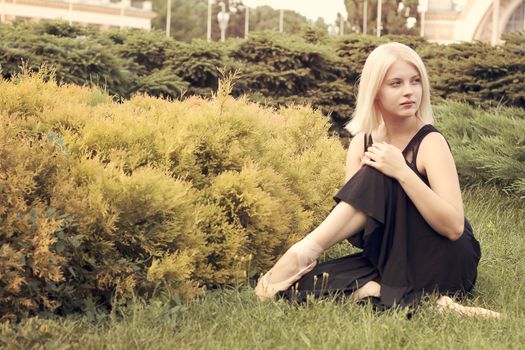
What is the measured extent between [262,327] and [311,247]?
0.60m

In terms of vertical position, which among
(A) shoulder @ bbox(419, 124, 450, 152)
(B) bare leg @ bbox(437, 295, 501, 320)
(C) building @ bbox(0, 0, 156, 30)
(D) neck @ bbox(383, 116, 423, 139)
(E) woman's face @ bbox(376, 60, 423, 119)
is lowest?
(B) bare leg @ bbox(437, 295, 501, 320)

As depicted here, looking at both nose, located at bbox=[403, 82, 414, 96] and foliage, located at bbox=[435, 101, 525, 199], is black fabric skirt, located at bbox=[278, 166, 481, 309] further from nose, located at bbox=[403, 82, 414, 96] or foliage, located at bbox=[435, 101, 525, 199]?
foliage, located at bbox=[435, 101, 525, 199]

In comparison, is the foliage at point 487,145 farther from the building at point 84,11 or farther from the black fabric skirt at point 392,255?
the building at point 84,11

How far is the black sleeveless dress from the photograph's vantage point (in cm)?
372

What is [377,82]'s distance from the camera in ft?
12.9

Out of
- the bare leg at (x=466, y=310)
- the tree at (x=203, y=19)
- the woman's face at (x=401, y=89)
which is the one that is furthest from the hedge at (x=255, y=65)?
the tree at (x=203, y=19)

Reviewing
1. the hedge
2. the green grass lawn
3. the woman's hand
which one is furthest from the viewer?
the hedge

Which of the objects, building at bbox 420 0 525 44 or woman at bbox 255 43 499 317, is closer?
woman at bbox 255 43 499 317

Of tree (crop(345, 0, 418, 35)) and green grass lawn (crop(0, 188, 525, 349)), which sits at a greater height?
tree (crop(345, 0, 418, 35))

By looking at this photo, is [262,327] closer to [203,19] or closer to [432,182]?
[432,182]

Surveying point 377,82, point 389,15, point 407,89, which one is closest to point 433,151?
point 407,89

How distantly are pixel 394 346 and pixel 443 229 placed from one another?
82 centimetres

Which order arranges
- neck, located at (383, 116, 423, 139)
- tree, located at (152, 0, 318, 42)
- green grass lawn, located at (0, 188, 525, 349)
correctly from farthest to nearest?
1. tree, located at (152, 0, 318, 42)
2. neck, located at (383, 116, 423, 139)
3. green grass lawn, located at (0, 188, 525, 349)

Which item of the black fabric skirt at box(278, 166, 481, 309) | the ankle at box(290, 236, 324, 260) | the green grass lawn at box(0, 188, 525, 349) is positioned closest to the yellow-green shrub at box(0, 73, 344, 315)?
Result: the green grass lawn at box(0, 188, 525, 349)
